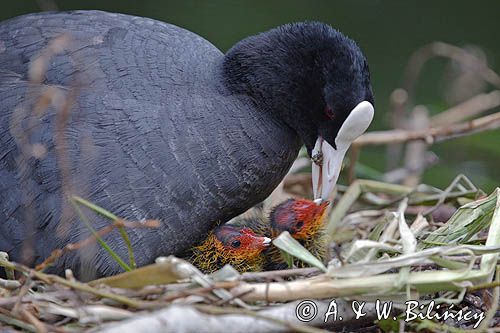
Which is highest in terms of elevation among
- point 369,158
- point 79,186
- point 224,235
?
point 79,186

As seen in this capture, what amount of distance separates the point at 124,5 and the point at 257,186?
3.48m

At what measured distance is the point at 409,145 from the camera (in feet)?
18.3

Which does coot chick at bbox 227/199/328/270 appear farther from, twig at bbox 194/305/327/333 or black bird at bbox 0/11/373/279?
twig at bbox 194/305/327/333

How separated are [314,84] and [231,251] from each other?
679 mm

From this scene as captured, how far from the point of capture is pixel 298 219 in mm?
3643

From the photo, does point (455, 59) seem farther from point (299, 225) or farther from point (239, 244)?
point (239, 244)

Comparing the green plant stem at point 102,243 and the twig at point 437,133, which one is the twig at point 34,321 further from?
the twig at point 437,133

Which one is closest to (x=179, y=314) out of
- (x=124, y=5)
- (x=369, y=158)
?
(x=369, y=158)

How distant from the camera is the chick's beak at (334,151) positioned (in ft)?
11.6

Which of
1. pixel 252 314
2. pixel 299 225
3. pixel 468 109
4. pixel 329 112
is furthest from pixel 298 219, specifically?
pixel 468 109

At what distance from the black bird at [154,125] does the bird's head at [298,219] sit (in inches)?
5.1

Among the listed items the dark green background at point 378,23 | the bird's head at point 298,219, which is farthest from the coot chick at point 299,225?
the dark green background at point 378,23

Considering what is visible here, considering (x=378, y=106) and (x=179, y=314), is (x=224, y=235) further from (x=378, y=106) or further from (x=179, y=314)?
(x=378, y=106)

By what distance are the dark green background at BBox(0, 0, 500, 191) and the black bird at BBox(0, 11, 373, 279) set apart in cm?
238
